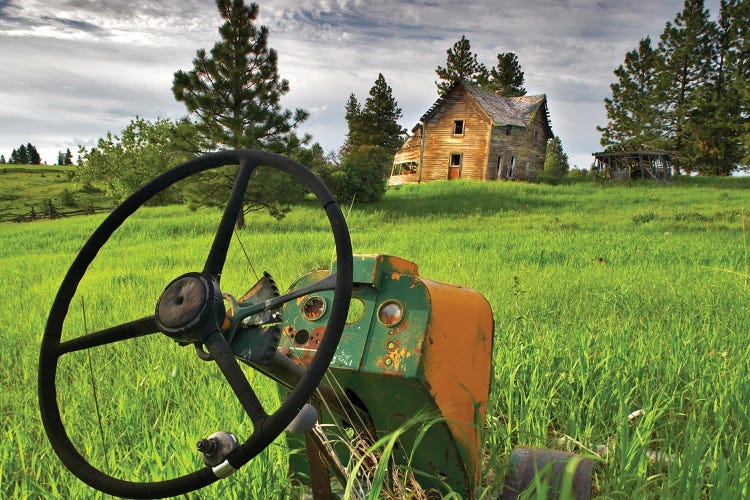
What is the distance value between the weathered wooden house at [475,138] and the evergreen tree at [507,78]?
14.2 metres

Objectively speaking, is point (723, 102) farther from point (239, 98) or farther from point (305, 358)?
point (305, 358)

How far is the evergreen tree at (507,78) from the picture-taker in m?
44.4

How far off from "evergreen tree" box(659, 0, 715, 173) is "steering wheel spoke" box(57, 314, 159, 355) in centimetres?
4131

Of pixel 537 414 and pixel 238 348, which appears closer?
pixel 238 348

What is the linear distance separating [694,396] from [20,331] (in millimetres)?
5206

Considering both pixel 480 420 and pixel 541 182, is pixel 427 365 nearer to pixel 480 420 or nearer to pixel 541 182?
pixel 480 420

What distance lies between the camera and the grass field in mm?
1953

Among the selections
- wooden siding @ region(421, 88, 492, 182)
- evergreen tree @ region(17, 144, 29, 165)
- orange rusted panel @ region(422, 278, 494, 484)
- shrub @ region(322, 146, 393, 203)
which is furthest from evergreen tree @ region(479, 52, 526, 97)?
evergreen tree @ region(17, 144, 29, 165)

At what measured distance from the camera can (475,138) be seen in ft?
91.1

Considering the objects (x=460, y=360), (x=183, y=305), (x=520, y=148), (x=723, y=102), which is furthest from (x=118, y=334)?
(x=723, y=102)

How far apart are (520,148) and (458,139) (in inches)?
152

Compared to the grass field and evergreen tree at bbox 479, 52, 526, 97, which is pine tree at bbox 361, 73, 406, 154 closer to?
evergreen tree at bbox 479, 52, 526, 97

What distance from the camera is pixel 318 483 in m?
1.46

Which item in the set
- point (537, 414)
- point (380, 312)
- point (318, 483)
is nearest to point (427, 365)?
point (380, 312)
